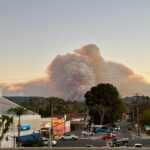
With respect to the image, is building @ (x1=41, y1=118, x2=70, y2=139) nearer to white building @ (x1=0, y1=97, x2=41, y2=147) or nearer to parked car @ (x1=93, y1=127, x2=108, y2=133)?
parked car @ (x1=93, y1=127, x2=108, y2=133)

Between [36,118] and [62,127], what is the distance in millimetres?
38145

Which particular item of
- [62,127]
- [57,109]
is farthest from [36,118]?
[57,109]

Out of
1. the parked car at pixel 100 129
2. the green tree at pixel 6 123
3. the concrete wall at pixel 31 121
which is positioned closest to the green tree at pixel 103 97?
the parked car at pixel 100 129

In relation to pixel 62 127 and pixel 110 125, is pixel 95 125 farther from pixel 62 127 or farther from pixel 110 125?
pixel 62 127

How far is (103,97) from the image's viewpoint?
12875 cm

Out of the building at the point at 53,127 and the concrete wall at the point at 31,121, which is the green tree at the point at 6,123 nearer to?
the concrete wall at the point at 31,121

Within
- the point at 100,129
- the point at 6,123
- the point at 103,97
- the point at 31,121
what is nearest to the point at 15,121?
the point at 31,121

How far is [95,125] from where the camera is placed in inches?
5025

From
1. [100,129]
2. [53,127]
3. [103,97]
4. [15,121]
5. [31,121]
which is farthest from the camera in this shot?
[103,97]

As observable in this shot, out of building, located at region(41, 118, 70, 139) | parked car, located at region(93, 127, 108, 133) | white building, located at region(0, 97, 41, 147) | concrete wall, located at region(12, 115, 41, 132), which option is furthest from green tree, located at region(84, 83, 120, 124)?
white building, located at region(0, 97, 41, 147)

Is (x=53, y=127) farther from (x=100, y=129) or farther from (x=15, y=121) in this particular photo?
(x=100, y=129)

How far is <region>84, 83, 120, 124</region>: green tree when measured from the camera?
127 meters

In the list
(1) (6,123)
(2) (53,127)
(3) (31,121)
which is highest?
(3) (31,121)

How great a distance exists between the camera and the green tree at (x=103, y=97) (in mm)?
127312
